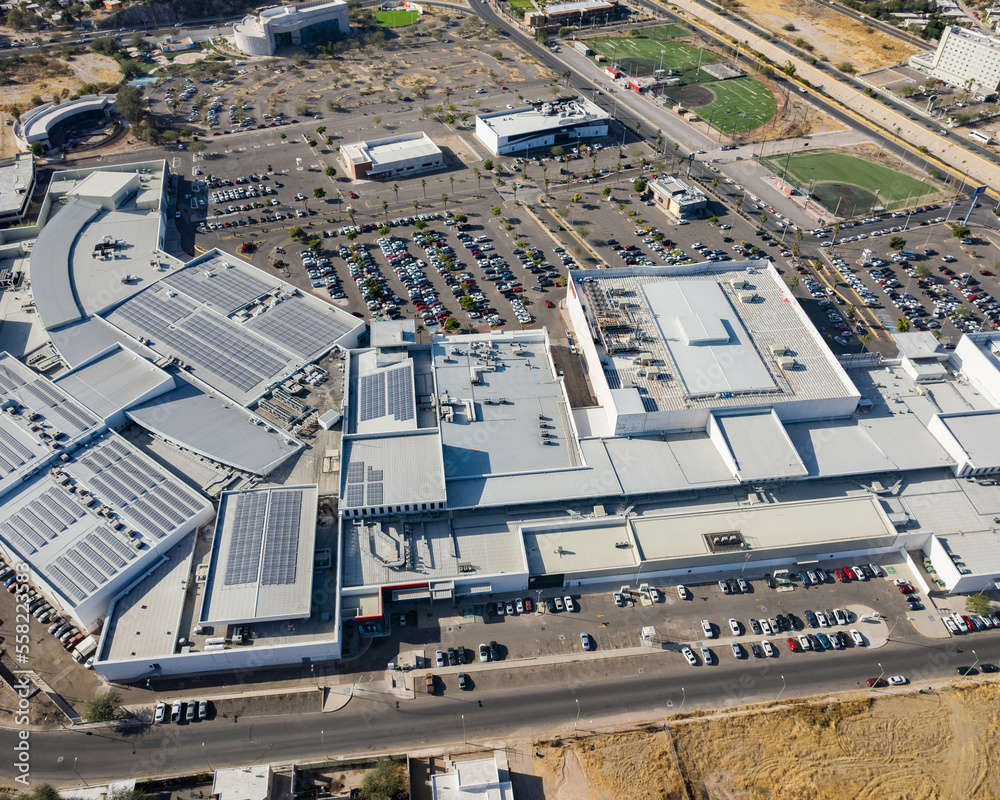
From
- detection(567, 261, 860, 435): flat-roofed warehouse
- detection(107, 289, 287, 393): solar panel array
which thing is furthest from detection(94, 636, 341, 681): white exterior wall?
detection(567, 261, 860, 435): flat-roofed warehouse

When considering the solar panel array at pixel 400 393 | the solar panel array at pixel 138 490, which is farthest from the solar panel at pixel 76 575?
the solar panel array at pixel 400 393

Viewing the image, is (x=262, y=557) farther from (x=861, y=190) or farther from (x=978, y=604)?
(x=861, y=190)

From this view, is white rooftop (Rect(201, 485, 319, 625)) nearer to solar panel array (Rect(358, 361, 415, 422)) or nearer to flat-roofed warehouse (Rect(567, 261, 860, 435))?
solar panel array (Rect(358, 361, 415, 422))

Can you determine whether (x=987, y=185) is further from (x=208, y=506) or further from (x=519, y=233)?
(x=208, y=506)

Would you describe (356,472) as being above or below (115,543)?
above

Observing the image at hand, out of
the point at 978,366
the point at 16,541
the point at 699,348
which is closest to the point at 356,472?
the point at 16,541

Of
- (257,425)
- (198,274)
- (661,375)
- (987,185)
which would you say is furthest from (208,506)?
(987,185)

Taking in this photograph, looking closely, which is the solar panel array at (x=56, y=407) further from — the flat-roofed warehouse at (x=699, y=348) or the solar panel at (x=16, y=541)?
the flat-roofed warehouse at (x=699, y=348)
